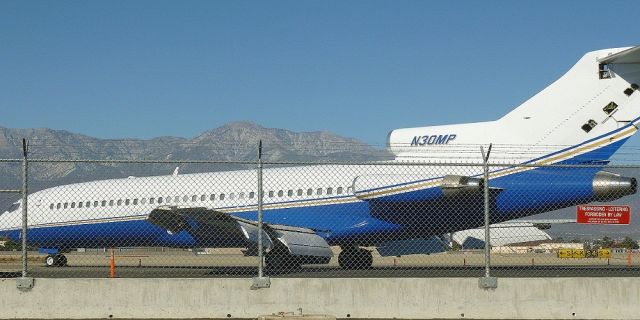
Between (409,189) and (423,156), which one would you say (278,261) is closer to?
(409,189)

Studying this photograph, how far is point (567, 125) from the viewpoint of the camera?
18844 millimetres

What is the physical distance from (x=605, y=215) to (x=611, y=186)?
5.04 m

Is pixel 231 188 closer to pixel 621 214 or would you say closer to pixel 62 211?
pixel 62 211

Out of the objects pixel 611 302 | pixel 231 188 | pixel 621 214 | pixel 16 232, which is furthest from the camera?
pixel 16 232

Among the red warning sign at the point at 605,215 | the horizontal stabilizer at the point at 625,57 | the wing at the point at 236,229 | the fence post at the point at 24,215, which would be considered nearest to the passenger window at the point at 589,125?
the horizontal stabilizer at the point at 625,57

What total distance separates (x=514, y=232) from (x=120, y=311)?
55.4 ft

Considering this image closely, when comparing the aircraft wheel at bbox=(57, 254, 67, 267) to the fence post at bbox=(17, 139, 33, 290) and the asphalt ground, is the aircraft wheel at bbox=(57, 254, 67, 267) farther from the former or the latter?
the fence post at bbox=(17, 139, 33, 290)

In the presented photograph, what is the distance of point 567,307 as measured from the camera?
1091 centimetres

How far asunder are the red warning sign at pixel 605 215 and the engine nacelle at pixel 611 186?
449cm

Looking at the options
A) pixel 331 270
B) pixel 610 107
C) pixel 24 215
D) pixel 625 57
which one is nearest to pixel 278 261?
pixel 331 270

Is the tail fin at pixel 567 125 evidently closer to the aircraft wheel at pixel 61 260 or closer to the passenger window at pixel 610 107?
the passenger window at pixel 610 107

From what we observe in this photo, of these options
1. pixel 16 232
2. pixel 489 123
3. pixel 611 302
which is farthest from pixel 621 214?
pixel 16 232

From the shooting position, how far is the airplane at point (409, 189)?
18344 mm

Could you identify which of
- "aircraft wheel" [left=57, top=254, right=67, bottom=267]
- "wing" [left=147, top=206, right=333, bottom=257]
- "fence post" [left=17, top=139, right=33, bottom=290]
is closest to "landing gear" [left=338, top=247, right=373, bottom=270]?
"wing" [left=147, top=206, right=333, bottom=257]
